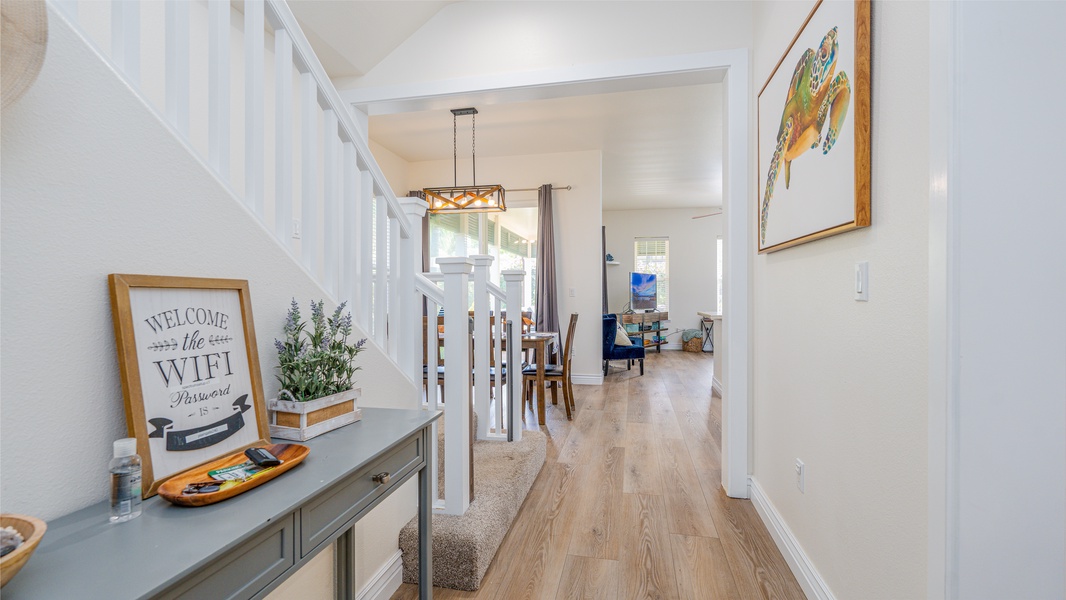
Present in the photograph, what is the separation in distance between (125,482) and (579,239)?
17.0ft

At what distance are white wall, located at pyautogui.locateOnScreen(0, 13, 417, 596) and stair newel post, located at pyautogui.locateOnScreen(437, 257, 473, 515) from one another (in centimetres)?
97

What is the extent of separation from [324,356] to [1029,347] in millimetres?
1547

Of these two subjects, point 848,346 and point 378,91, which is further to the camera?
point 378,91

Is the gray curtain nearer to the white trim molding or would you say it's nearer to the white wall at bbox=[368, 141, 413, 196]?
the white wall at bbox=[368, 141, 413, 196]

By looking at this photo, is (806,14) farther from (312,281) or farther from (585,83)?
(312,281)

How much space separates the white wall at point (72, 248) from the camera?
0.72 m

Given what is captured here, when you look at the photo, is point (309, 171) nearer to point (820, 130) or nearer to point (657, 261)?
point (820, 130)

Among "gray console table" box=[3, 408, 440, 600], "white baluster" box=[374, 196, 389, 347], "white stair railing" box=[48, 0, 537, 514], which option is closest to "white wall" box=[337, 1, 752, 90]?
"white stair railing" box=[48, 0, 537, 514]

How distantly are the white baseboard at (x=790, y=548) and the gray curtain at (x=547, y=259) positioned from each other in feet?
11.1

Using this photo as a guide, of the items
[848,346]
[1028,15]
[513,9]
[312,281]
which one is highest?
[513,9]

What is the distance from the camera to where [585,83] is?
2.69 metres

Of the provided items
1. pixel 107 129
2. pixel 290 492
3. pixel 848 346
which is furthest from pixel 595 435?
pixel 107 129

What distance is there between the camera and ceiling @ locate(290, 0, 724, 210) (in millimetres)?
2725

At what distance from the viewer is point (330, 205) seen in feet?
4.96
